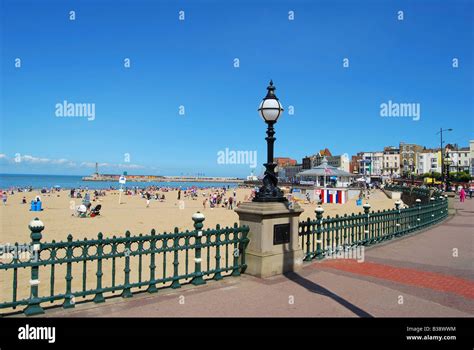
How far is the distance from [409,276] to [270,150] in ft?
12.6

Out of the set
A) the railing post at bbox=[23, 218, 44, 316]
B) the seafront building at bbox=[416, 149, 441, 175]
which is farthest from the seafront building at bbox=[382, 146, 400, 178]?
the railing post at bbox=[23, 218, 44, 316]

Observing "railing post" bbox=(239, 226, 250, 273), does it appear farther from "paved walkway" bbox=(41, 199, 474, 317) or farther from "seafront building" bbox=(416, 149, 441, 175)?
"seafront building" bbox=(416, 149, 441, 175)

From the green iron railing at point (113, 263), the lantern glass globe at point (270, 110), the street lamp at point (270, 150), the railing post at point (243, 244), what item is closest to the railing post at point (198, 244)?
the green iron railing at point (113, 263)

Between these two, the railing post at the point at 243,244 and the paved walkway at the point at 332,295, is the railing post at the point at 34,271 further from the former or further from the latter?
the railing post at the point at 243,244

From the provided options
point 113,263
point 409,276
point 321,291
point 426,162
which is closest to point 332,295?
point 321,291

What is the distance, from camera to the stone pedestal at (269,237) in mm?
7340

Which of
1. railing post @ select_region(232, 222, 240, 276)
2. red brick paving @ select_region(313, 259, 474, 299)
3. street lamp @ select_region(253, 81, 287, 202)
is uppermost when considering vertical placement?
street lamp @ select_region(253, 81, 287, 202)

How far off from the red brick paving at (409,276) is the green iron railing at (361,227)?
25.8 inches

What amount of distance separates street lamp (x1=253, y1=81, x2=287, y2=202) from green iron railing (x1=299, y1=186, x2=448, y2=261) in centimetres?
128

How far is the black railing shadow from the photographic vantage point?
18.4 feet

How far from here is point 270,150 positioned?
791cm
